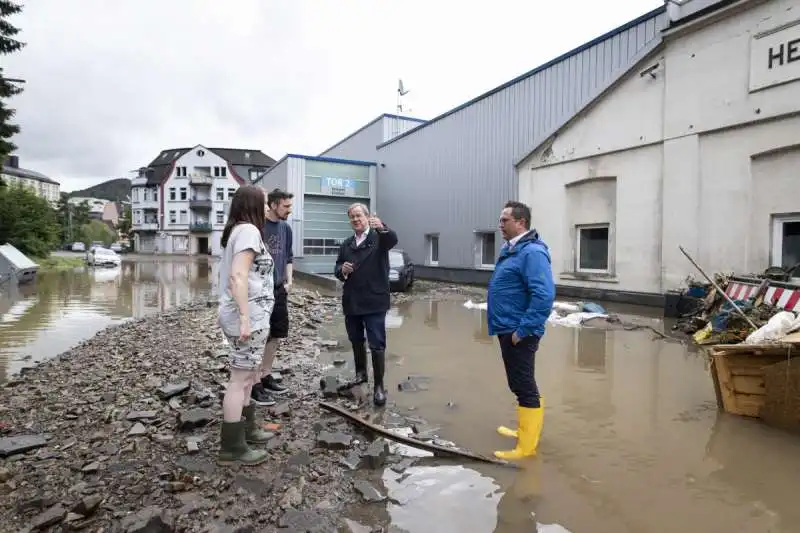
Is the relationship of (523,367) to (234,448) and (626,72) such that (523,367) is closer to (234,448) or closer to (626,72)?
(234,448)

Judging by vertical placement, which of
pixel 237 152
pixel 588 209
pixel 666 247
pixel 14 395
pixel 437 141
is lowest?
pixel 14 395

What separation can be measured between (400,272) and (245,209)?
1255 centimetres

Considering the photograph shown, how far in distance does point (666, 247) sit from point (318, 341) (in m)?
8.26

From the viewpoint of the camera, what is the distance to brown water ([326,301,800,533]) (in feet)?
9.04

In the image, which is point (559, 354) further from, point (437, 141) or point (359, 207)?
point (437, 141)

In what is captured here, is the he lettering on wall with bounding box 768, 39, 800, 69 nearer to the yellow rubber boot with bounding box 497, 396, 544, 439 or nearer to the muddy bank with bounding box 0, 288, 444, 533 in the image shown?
the yellow rubber boot with bounding box 497, 396, 544, 439

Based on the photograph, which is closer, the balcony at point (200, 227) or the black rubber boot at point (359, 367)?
the black rubber boot at point (359, 367)

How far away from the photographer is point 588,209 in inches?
528

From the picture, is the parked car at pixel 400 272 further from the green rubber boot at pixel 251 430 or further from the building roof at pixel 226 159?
the building roof at pixel 226 159

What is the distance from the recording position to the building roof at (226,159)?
234ft

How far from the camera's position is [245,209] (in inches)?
130

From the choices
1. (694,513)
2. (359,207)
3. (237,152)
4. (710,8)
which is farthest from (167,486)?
(237,152)

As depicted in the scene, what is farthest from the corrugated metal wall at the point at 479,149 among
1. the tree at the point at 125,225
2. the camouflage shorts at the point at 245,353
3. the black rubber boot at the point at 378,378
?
the tree at the point at 125,225

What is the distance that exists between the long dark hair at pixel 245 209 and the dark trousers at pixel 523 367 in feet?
6.46
